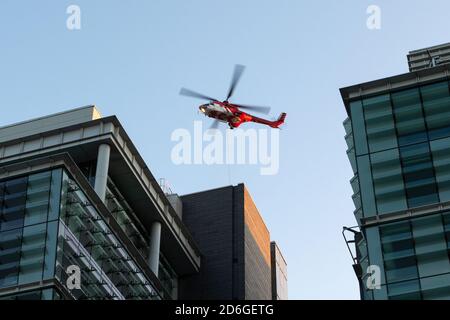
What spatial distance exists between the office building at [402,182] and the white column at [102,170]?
21.7 metres

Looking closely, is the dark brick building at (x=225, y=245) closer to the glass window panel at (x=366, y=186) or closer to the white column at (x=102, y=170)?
the white column at (x=102, y=170)

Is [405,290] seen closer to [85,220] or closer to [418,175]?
[418,175]

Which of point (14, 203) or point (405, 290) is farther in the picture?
point (14, 203)

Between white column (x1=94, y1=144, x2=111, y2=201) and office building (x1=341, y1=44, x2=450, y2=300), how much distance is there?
21.7 meters

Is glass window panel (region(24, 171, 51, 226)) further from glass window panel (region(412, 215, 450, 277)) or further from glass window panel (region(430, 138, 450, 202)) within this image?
glass window panel (region(430, 138, 450, 202))

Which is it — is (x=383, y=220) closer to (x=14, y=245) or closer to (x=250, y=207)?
(x=14, y=245)

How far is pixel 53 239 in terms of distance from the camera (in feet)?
192

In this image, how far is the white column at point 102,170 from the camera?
234 feet

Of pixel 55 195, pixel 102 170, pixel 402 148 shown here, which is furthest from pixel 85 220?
pixel 402 148

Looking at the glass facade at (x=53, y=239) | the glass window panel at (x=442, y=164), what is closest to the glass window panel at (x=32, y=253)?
the glass facade at (x=53, y=239)

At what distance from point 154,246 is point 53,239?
23.2m

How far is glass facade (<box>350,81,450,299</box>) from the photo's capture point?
48.4 m
